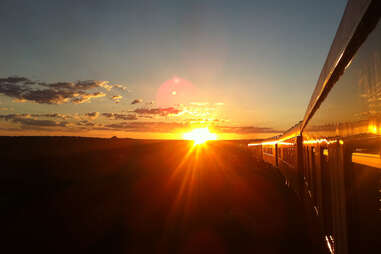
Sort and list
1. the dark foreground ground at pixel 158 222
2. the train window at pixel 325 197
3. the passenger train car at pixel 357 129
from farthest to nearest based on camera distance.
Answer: the dark foreground ground at pixel 158 222, the train window at pixel 325 197, the passenger train car at pixel 357 129

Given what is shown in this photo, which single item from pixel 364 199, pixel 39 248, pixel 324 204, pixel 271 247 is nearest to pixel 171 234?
pixel 271 247

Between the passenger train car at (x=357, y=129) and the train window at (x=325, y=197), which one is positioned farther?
the train window at (x=325, y=197)

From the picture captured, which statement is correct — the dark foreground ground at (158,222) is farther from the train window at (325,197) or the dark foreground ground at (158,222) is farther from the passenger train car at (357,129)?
the passenger train car at (357,129)

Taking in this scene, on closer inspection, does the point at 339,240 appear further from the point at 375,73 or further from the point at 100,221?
the point at 100,221

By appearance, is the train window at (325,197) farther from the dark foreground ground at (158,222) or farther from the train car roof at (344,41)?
the dark foreground ground at (158,222)

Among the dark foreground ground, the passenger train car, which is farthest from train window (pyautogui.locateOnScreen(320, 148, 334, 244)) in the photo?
the dark foreground ground

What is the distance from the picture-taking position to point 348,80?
2721 mm

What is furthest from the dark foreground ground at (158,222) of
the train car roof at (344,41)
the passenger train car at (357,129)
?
the train car roof at (344,41)

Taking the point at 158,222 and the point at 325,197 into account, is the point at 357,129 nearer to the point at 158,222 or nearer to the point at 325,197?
the point at 325,197

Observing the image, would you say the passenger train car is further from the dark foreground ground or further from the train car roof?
the dark foreground ground

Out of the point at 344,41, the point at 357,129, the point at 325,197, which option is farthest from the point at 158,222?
the point at 344,41

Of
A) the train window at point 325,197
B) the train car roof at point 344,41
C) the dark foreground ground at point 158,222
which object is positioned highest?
the train car roof at point 344,41

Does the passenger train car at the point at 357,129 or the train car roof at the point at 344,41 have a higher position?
the train car roof at the point at 344,41

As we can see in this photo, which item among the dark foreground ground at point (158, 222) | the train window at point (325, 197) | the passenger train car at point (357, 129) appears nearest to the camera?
the passenger train car at point (357, 129)
